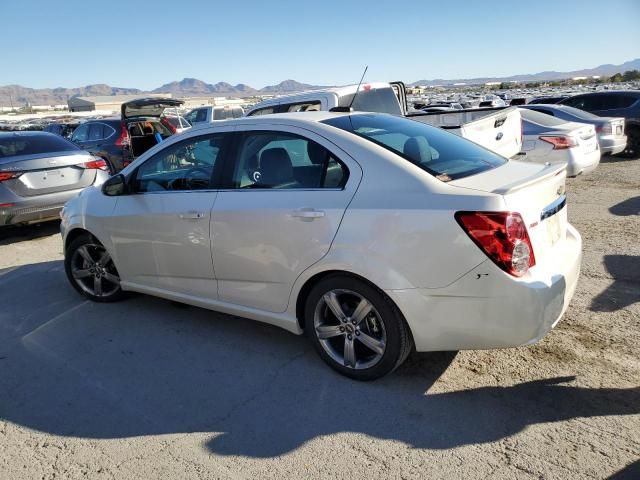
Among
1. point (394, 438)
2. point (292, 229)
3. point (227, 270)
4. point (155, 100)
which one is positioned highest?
point (155, 100)

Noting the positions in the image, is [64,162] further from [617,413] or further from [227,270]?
[617,413]

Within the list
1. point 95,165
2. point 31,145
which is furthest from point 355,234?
point 31,145

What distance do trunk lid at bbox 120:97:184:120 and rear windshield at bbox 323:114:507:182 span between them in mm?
8157

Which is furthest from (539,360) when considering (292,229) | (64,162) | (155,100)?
(155,100)

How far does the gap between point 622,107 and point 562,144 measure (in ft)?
20.0

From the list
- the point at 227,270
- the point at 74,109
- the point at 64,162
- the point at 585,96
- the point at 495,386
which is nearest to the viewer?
the point at 495,386

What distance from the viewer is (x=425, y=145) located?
3.58 m

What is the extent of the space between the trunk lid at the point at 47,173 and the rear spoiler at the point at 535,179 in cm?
637

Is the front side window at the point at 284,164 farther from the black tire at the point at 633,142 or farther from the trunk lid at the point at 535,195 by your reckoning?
the black tire at the point at 633,142

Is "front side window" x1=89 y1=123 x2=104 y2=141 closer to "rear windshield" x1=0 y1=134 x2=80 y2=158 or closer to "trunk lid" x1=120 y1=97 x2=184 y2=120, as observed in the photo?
"trunk lid" x1=120 y1=97 x2=184 y2=120

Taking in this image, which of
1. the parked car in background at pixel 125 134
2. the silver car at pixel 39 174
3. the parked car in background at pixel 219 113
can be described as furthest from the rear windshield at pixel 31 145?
the parked car in background at pixel 219 113

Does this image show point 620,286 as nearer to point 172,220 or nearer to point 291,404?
point 291,404

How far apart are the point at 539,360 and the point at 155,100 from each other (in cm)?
972

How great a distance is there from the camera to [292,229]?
3.33 metres
